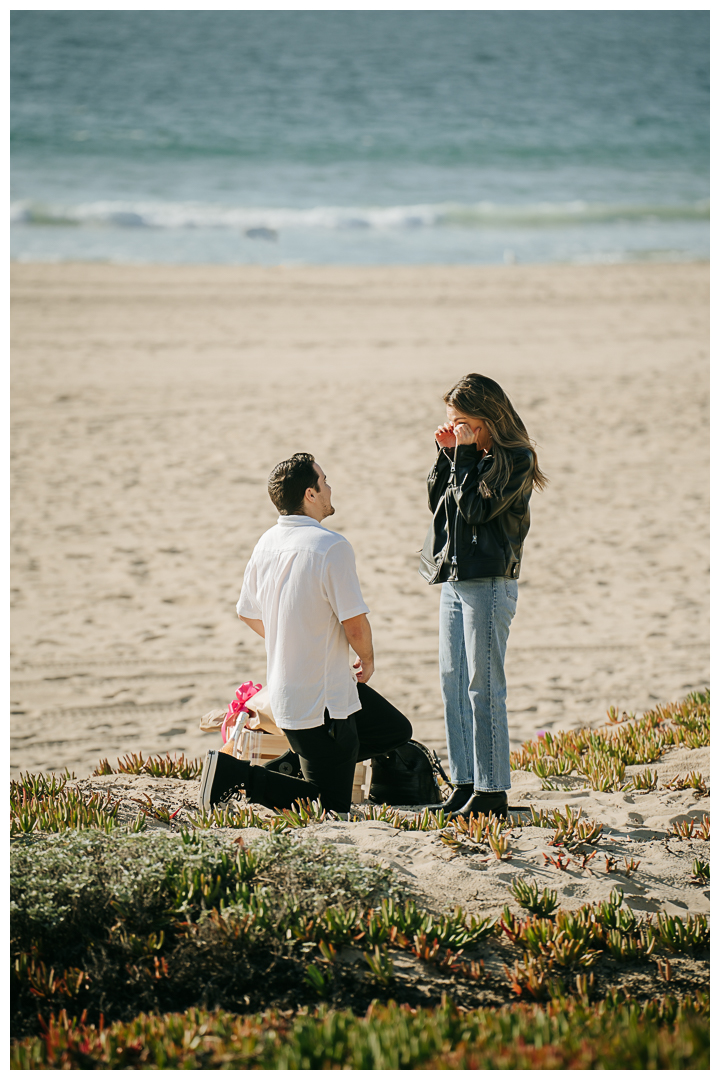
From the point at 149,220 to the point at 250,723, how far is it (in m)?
25.6

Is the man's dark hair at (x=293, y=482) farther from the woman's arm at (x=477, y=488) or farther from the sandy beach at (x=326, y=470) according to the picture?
the sandy beach at (x=326, y=470)

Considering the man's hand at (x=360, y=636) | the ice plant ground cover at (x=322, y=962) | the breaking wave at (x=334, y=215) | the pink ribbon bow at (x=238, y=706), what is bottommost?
the ice plant ground cover at (x=322, y=962)

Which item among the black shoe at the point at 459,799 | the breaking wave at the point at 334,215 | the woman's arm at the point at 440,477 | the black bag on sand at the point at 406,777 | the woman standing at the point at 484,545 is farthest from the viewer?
the breaking wave at the point at 334,215

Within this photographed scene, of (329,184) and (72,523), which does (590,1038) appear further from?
(329,184)

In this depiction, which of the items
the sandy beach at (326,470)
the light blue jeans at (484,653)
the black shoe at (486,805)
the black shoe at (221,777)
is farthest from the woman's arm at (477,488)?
the sandy beach at (326,470)

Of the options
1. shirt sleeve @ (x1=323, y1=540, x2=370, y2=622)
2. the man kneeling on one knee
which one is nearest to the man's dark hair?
the man kneeling on one knee

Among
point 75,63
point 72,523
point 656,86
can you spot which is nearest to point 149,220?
point 72,523

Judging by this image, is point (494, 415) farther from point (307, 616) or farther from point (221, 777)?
point (221, 777)

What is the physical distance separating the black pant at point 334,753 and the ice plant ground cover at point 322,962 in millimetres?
296

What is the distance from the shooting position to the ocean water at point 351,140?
85.9 feet

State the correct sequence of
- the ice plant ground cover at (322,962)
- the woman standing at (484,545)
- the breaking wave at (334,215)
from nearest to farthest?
the ice plant ground cover at (322,962) → the woman standing at (484,545) → the breaking wave at (334,215)

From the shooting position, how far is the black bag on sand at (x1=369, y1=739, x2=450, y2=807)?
4.46 m

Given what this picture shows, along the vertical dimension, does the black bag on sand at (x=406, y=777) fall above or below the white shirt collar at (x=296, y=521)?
below

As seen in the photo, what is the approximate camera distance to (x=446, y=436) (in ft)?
13.5
